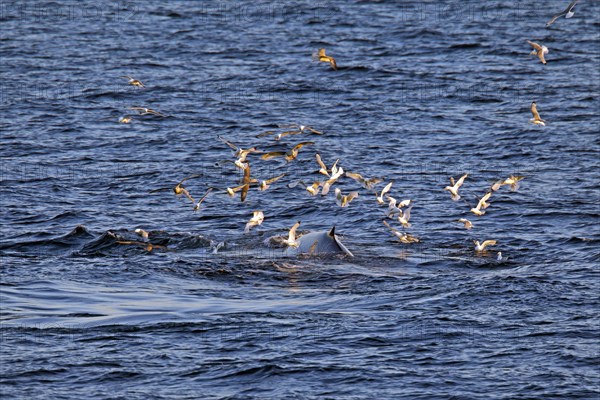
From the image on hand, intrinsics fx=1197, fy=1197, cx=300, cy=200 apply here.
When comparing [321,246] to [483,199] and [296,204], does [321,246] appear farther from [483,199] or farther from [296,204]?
[296,204]

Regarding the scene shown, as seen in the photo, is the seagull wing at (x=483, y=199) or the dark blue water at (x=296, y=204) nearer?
the dark blue water at (x=296, y=204)

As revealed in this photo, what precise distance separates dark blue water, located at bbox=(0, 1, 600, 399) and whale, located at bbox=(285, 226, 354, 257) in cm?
28

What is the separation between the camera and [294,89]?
37.7 meters

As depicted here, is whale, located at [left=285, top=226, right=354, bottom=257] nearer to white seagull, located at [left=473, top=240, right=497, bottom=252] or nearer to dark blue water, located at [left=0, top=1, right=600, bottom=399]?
dark blue water, located at [left=0, top=1, right=600, bottom=399]

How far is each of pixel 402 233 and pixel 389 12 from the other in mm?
24779

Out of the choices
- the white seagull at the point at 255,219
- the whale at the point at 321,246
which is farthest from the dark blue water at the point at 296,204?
the white seagull at the point at 255,219

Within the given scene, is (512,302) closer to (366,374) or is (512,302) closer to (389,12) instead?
(366,374)

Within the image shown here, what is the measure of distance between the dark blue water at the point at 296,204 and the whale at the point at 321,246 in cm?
28

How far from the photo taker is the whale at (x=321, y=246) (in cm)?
2386

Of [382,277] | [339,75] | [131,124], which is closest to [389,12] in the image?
[339,75]

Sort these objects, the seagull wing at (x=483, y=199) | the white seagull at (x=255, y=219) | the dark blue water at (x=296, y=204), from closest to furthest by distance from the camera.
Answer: the dark blue water at (x=296, y=204)
the white seagull at (x=255, y=219)
the seagull wing at (x=483, y=199)

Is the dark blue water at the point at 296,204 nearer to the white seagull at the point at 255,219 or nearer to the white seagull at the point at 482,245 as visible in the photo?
the white seagull at the point at 482,245

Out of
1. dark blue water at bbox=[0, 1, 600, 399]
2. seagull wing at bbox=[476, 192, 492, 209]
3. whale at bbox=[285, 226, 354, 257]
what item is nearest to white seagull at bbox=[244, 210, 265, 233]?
dark blue water at bbox=[0, 1, 600, 399]

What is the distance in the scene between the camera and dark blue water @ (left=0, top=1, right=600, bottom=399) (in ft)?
58.9
